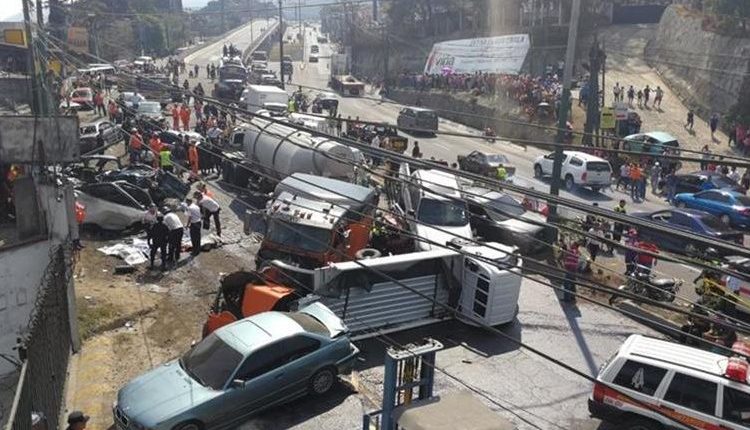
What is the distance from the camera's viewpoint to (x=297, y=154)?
69.5ft

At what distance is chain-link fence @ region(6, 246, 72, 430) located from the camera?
23.5 feet

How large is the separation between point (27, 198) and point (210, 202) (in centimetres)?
612

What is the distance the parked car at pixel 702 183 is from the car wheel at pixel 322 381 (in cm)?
1973

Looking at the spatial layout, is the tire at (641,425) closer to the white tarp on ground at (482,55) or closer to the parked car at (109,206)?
the parked car at (109,206)

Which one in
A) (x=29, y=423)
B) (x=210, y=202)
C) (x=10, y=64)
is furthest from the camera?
(x=10, y=64)

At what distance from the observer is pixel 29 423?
23.4ft

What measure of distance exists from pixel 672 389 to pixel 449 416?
145 inches

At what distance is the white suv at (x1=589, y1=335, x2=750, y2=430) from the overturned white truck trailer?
3.03 meters

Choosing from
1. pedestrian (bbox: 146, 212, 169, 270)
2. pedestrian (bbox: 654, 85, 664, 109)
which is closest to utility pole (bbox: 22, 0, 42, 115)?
pedestrian (bbox: 146, 212, 169, 270)

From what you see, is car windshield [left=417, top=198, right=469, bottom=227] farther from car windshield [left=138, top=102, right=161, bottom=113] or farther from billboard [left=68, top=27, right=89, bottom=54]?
billboard [left=68, top=27, right=89, bottom=54]

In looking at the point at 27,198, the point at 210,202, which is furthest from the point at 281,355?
the point at 210,202

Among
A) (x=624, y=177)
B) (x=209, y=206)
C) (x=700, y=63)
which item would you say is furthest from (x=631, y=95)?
(x=209, y=206)

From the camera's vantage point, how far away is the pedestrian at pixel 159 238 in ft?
51.8

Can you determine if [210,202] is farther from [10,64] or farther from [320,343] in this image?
[10,64]
